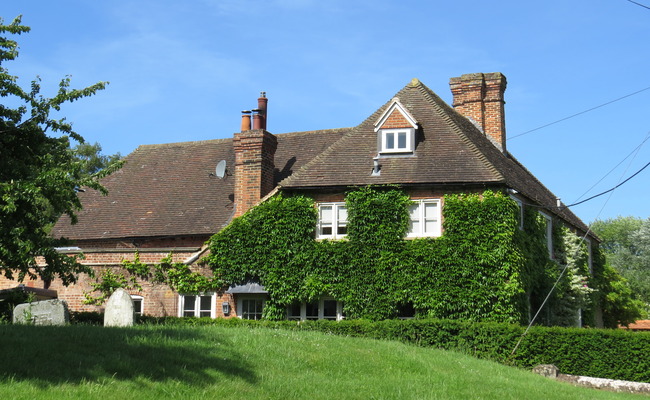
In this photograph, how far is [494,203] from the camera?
2550cm

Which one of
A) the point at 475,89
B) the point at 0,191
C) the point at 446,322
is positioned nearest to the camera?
the point at 0,191

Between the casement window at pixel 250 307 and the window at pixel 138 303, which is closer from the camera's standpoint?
the casement window at pixel 250 307

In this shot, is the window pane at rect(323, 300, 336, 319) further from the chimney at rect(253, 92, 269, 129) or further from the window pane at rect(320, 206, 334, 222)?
the chimney at rect(253, 92, 269, 129)

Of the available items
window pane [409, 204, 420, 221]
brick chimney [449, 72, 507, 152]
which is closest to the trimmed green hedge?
window pane [409, 204, 420, 221]

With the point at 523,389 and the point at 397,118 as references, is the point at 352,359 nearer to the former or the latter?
the point at 523,389

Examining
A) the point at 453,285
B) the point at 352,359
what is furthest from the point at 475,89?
the point at 352,359

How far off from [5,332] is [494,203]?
51.9 feet

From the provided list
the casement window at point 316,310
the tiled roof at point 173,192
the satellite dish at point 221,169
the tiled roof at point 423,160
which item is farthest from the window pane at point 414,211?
the satellite dish at point 221,169

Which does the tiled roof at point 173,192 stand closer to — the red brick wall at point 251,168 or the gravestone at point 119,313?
the red brick wall at point 251,168

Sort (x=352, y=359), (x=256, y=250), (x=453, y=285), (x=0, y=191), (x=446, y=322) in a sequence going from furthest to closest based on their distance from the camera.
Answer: (x=256, y=250) < (x=453, y=285) < (x=446, y=322) < (x=352, y=359) < (x=0, y=191)

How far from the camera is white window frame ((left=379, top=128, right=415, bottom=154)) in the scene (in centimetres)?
2759

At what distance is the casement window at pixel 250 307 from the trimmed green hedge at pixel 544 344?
4474 millimetres

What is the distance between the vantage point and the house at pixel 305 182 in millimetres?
26703

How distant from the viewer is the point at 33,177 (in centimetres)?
1521
